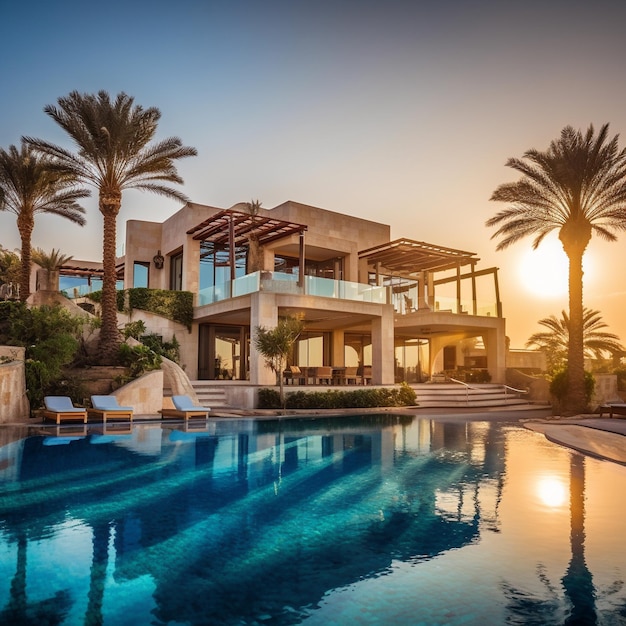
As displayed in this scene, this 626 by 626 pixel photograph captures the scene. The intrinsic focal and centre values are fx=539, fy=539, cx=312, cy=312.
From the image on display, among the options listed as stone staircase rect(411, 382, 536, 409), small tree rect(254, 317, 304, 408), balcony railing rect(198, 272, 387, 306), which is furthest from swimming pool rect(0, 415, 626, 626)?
stone staircase rect(411, 382, 536, 409)

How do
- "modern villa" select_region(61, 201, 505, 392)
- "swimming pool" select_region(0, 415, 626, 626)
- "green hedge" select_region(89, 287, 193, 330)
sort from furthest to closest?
"green hedge" select_region(89, 287, 193, 330), "modern villa" select_region(61, 201, 505, 392), "swimming pool" select_region(0, 415, 626, 626)

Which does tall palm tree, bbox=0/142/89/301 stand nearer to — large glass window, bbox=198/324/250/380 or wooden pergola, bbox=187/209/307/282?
wooden pergola, bbox=187/209/307/282

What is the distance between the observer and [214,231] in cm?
2669

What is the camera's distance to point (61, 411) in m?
15.7

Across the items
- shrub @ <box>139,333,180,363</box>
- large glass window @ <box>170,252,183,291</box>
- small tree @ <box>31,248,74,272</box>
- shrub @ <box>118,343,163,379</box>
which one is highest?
small tree @ <box>31,248,74,272</box>

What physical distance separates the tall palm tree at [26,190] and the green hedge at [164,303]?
472 cm

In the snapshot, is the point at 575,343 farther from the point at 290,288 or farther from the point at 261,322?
the point at 261,322

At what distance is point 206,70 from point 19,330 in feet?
36.3

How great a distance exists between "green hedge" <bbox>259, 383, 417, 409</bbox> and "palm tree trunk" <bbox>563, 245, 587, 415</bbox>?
6.34 meters

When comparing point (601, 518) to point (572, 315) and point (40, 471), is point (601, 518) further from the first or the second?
point (572, 315)

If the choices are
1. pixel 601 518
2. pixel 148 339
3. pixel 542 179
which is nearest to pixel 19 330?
pixel 148 339

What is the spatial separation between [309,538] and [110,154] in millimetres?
18140

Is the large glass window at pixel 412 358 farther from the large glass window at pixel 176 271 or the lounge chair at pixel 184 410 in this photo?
the lounge chair at pixel 184 410

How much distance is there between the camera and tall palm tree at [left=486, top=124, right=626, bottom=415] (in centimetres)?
2061
